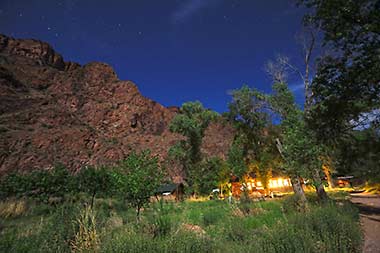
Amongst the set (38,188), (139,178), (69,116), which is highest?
(69,116)

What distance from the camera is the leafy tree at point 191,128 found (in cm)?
4019

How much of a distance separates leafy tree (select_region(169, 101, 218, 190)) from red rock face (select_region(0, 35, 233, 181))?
16594 millimetres

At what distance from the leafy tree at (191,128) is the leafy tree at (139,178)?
2902 centimetres

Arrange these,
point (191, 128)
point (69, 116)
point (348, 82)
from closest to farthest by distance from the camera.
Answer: point (348, 82)
point (191, 128)
point (69, 116)

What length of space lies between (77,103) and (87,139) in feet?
100.0

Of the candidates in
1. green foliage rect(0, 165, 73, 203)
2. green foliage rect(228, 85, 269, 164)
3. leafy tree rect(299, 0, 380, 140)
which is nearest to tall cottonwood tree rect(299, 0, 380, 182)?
leafy tree rect(299, 0, 380, 140)

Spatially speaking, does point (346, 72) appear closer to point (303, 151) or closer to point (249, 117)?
point (303, 151)

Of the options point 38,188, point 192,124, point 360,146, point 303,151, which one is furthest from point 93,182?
point 360,146

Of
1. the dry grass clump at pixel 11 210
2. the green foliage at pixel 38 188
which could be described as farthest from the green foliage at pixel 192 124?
the dry grass clump at pixel 11 210

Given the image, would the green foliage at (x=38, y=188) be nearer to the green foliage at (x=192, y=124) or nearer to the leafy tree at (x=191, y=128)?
the leafy tree at (x=191, y=128)

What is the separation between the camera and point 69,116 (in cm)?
9462

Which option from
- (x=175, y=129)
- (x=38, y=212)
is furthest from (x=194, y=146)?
(x=38, y=212)

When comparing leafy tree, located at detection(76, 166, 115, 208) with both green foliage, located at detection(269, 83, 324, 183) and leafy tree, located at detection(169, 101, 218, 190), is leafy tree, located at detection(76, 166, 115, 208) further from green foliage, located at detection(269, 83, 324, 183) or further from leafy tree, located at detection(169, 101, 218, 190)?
green foliage, located at detection(269, 83, 324, 183)

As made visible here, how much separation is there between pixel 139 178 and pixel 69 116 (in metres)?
99.8
